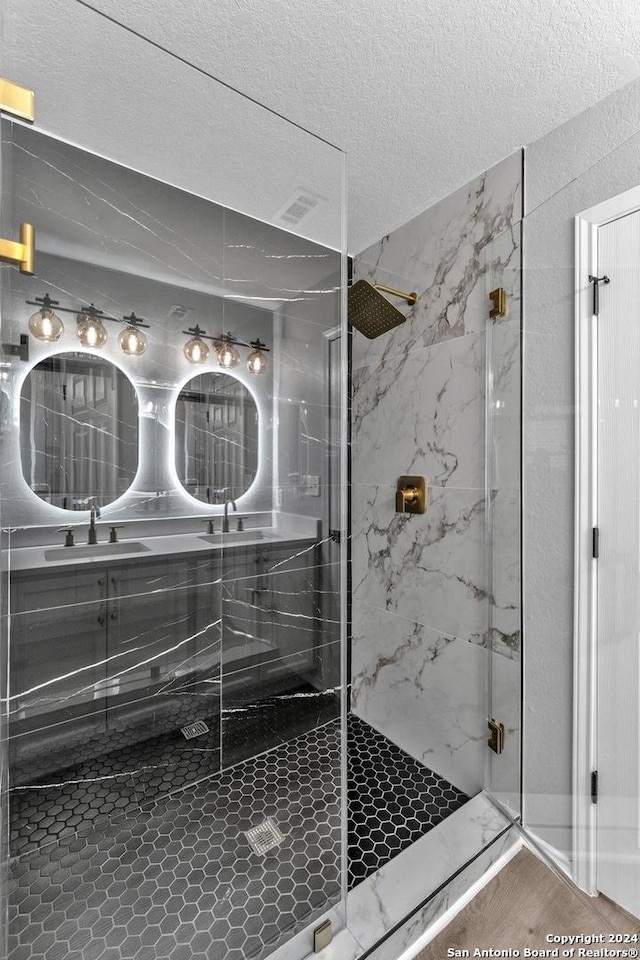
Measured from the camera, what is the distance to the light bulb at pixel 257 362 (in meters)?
1.08

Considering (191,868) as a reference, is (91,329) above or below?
above

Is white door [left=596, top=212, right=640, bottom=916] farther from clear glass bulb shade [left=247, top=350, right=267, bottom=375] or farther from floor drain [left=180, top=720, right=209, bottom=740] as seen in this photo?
floor drain [left=180, top=720, right=209, bottom=740]

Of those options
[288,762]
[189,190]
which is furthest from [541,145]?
[288,762]

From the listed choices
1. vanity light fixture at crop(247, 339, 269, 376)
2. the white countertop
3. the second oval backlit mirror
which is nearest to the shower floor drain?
the white countertop

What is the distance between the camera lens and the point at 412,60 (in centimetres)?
115

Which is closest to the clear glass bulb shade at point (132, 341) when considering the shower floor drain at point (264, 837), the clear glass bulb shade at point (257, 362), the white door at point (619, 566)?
the clear glass bulb shade at point (257, 362)

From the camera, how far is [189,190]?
947 millimetres

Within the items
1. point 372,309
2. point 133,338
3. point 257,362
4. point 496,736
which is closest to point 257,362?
point 257,362

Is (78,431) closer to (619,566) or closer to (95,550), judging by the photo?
(95,550)

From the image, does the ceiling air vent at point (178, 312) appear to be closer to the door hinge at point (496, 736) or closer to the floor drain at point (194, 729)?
the floor drain at point (194, 729)

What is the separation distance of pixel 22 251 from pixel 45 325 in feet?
0.37

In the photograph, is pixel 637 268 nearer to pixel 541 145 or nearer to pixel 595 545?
pixel 595 545

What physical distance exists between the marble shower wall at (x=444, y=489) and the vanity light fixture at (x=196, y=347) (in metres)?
0.90

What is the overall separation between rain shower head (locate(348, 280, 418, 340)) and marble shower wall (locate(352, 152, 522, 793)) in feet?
0.56
